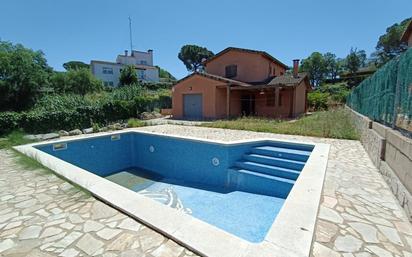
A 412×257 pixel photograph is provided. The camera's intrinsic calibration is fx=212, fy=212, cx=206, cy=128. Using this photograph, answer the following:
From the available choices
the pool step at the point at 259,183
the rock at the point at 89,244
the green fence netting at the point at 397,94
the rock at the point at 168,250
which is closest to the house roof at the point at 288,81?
the green fence netting at the point at 397,94

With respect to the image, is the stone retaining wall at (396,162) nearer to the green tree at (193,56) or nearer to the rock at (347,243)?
the rock at (347,243)

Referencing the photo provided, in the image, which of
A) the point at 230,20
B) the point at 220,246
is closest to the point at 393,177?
the point at 220,246

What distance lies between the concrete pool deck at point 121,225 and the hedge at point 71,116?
8603 millimetres

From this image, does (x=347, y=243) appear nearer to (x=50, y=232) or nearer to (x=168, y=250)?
(x=168, y=250)

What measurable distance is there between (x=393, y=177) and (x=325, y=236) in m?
2.18

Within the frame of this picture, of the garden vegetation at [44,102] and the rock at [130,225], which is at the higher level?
the garden vegetation at [44,102]

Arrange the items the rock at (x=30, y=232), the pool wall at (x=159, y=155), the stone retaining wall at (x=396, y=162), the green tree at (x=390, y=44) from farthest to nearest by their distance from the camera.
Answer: the green tree at (x=390, y=44), the pool wall at (x=159, y=155), the stone retaining wall at (x=396, y=162), the rock at (x=30, y=232)

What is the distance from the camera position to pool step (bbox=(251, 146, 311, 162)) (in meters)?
6.28

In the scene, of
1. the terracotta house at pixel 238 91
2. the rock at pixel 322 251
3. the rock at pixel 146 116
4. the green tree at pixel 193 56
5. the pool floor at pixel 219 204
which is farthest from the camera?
the green tree at pixel 193 56

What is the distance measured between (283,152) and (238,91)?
42.3 feet

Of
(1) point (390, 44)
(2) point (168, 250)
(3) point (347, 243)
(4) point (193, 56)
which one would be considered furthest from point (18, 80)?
(1) point (390, 44)

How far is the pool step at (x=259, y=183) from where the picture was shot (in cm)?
551

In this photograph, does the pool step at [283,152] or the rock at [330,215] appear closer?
the rock at [330,215]

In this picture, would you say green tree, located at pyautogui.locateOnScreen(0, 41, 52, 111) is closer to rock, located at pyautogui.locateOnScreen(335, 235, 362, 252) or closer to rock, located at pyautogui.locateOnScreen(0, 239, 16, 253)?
rock, located at pyautogui.locateOnScreen(0, 239, 16, 253)
